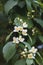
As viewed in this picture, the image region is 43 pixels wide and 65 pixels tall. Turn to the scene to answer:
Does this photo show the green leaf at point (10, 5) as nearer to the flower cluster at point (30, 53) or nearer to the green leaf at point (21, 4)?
the green leaf at point (21, 4)

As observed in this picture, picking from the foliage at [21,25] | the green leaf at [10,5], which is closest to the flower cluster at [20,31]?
the foliage at [21,25]

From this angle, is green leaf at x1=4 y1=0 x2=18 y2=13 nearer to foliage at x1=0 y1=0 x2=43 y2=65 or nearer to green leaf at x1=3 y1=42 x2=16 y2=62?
foliage at x1=0 y1=0 x2=43 y2=65

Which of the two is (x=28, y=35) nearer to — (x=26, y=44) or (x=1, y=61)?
(x=26, y=44)

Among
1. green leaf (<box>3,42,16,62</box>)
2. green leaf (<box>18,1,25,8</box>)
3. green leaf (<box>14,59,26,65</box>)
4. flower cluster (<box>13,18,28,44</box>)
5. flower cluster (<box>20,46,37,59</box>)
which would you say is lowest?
green leaf (<box>14,59,26,65</box>)

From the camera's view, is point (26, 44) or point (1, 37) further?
point (1, 37)

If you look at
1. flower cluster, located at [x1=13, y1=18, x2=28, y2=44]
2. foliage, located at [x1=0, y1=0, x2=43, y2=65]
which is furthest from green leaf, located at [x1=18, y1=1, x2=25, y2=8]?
flower cluster, located at [x1=13, y1=18, x2=28, y2=44]

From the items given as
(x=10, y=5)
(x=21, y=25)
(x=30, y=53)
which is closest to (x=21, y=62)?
(x=30, y=53)

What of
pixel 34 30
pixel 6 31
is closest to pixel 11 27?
pixel 6 31

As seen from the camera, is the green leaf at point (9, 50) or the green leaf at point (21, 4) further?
the green leaf at point (21, 4)
